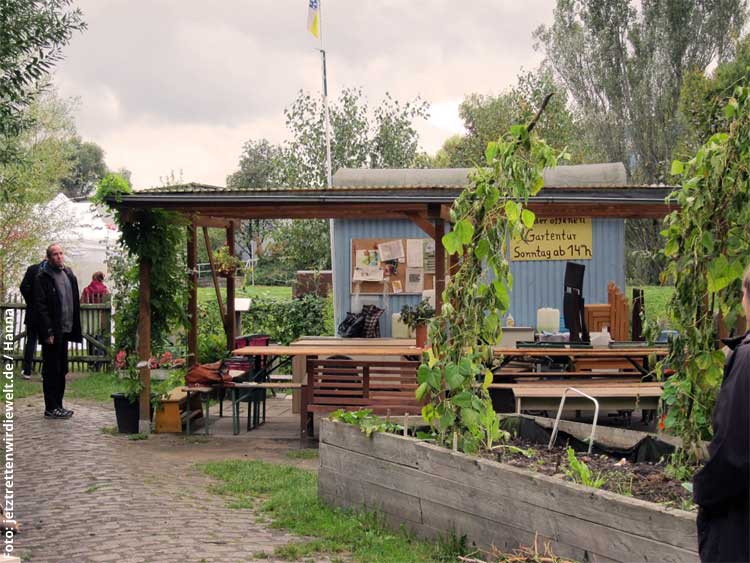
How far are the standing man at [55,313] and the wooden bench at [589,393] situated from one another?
5.21 metres

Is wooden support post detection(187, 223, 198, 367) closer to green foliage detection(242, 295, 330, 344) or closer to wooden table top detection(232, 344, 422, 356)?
wooden table top detection(232, 344, 422, 356)

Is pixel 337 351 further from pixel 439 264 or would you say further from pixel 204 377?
pixel 204 377

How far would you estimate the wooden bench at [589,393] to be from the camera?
9156mm

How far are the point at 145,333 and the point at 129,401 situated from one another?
777mm

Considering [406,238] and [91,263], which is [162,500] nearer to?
[406,238]

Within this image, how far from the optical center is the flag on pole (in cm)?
2055

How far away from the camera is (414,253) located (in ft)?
48.2

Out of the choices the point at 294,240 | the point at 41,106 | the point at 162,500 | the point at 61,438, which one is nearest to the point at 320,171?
the point at 294,240

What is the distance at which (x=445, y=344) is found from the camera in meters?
6.15

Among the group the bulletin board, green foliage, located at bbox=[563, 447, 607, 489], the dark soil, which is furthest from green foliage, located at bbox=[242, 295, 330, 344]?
green foliage, located at bbox=[563, 447, 607, 489]

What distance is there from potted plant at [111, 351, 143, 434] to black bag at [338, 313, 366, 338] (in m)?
3.75

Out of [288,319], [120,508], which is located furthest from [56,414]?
[288,319]

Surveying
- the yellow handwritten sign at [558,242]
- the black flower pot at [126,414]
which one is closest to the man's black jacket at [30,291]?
the black flower pot at [126,414]

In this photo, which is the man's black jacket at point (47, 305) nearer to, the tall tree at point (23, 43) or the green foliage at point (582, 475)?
the tall tree at point (23, 43)
